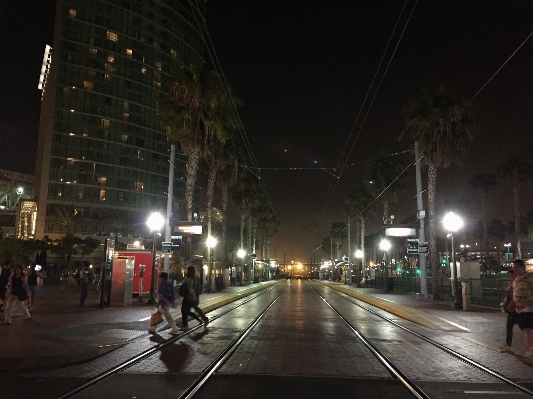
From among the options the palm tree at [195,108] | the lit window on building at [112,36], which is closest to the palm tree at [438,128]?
the palm tree at [195,108]

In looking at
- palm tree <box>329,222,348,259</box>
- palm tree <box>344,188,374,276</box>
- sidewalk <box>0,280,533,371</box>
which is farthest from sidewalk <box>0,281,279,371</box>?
palm tree <box>329,222,348,259</box>

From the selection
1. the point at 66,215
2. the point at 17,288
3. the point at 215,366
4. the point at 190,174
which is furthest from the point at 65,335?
the point at 66,215

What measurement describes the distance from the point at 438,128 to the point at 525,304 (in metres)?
20.0

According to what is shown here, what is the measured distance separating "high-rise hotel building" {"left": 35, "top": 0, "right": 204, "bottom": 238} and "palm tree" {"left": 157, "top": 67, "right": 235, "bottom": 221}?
61235 millimetres

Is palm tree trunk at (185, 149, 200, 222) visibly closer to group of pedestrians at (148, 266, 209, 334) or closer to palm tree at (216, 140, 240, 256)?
palm tree at (216, 140, 240, 256)

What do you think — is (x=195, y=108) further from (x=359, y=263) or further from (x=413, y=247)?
(x=359, y=263)

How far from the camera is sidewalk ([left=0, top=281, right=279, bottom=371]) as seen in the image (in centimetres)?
939

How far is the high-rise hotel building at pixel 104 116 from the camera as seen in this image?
311 feet

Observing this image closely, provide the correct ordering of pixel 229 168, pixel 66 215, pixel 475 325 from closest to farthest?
pixel 475 325 < pixel 229 168 < pixel 66 215

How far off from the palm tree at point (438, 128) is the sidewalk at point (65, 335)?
59.4 feet

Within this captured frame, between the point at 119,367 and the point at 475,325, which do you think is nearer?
the point at 119,367

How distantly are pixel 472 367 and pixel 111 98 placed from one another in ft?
329

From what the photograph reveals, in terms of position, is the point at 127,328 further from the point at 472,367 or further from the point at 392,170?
the point at 392,170

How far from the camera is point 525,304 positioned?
34.6ft
